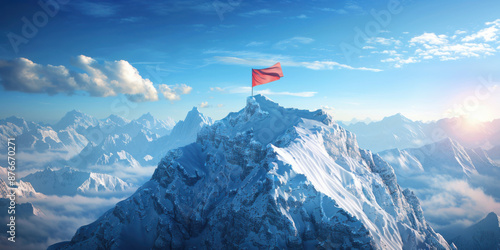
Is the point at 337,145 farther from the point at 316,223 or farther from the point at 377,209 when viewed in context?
the point at 316,223

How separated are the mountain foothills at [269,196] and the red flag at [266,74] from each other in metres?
31.6

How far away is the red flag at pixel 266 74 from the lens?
82625 millimetres

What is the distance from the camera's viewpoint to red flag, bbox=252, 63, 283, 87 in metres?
82.6

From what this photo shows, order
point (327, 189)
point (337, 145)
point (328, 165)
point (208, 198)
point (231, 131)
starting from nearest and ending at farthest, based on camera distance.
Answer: point (327, 189), point (328, 165), point (337, 145), point (208, 198), point (231, 131)

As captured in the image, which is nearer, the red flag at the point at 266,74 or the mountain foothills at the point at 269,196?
the red flag at the point at 266,74

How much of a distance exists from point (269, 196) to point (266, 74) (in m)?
48.5

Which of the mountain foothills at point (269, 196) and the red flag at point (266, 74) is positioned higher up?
the red flag at point (266, 74)

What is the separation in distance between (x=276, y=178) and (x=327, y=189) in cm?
2355

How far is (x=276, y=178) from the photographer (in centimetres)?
8862

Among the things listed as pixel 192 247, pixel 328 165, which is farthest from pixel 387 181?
pixel 192 247

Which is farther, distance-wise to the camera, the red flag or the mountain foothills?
the mountain foothills

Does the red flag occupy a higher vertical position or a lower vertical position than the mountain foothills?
higher

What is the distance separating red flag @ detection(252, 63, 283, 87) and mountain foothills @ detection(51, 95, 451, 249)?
104ft

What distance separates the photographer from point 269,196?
88875 mm
